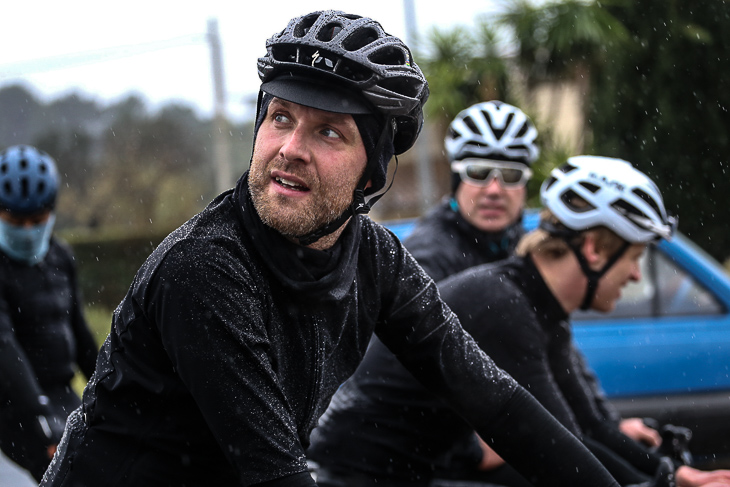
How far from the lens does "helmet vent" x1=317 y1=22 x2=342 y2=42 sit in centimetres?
233

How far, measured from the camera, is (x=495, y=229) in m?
5.28

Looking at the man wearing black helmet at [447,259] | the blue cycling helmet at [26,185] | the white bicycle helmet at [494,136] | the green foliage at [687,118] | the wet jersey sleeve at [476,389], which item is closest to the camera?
the wet jersey sleeve at [476,389]

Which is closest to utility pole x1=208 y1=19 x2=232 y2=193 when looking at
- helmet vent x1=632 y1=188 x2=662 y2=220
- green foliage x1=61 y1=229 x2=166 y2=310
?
green foliage x1=61 y1=229 x2=166 y2=310

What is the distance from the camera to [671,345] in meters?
6.45

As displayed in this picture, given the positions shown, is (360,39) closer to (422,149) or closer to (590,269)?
(590,269)

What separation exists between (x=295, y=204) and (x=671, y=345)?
4.87 m

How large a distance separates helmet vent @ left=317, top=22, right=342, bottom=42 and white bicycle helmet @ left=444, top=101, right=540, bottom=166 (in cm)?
326

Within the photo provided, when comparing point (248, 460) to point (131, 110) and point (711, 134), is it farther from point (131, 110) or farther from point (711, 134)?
point (131, 110)

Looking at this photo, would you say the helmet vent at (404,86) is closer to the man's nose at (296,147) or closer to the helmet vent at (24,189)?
the man's nose at (296,147)

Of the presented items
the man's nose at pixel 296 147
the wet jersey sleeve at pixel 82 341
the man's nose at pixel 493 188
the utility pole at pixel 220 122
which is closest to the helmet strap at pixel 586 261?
the man's nose at pixel 296 147

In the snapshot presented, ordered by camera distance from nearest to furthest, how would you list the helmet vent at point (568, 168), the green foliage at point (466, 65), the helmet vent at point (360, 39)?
the helmet vent at point (360, 39)
the helmet vent at point (568, 168)
the green foliage at point (466, 65)

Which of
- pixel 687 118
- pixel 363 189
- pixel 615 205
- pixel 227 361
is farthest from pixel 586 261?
pixel 687 118

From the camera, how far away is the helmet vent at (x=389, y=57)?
2334 mm

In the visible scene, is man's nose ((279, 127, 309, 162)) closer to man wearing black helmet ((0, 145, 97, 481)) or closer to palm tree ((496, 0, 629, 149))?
man wearing black helmet ((0, 145, 97, 481))
